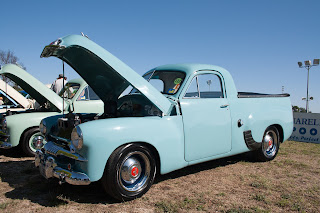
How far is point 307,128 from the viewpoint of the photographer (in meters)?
8.84

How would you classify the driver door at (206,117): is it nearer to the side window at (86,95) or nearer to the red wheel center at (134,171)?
the red wheel center at (134,171)

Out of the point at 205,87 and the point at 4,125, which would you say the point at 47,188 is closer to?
the point at 4,125

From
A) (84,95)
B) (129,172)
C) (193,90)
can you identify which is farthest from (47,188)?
(84,95)

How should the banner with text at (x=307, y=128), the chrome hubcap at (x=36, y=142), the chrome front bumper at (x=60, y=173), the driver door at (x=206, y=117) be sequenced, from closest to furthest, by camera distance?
the chrome front bumper at (x=60, y=173) → the driver door at (x=206, y=117) → the chrome hubcap at (x=36, y=142) → the banner with text at (x=307, y=128)

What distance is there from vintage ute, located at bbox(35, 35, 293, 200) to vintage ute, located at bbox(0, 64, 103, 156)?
2.77ft

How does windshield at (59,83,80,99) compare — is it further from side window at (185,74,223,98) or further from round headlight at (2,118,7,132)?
side window at (185,74,223,98)

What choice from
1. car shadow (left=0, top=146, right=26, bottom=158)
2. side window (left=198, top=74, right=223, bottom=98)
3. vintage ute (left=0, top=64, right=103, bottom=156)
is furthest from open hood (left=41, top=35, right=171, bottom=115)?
car shadow (left=0, top=146, right=26, bottom=158)

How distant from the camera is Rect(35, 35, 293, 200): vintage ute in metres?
3.13

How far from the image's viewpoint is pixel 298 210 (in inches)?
123

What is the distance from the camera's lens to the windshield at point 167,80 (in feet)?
14.2

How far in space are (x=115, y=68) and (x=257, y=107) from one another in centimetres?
295

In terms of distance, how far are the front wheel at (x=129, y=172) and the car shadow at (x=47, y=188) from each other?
210mm

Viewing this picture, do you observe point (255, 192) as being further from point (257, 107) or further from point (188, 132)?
point (257, 107)

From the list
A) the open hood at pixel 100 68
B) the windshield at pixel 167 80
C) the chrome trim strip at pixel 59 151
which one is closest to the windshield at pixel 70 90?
the open hood at pixel 100 68
